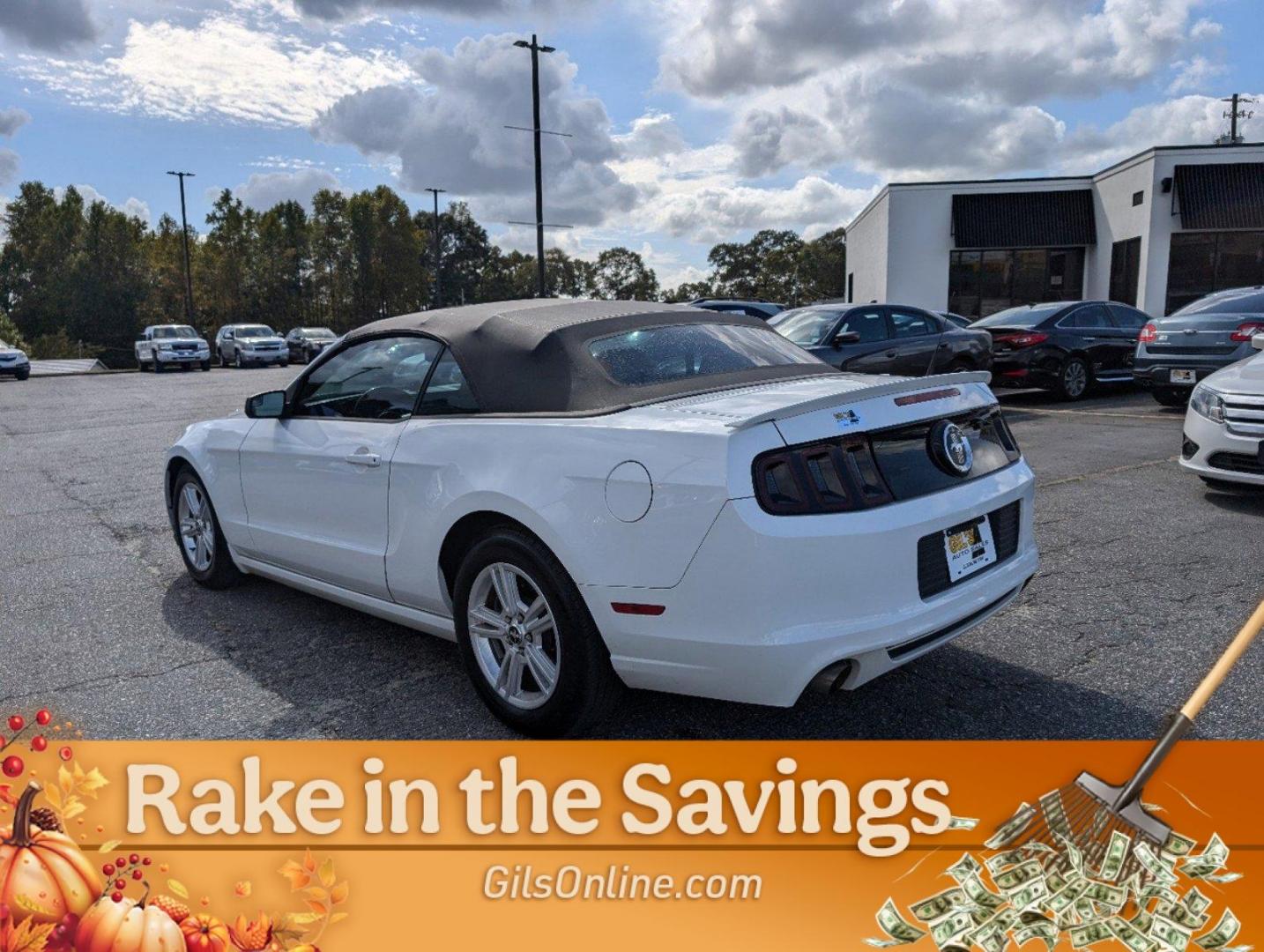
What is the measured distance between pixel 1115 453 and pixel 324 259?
62480 mm

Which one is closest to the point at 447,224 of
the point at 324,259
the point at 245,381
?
the point at 324,259

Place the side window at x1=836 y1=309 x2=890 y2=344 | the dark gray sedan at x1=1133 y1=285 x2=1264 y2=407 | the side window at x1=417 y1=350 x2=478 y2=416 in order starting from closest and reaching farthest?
1. the side window at x1=417 y1=350 x2=478 y2=416
2. the dark gray sedan at x1=1133 y1=285 x2=1264 y2=407
3. the side window at x1=836 y1=309 x2=890 y2=344

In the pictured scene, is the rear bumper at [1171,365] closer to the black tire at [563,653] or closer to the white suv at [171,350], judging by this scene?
the black tire at [563,653]

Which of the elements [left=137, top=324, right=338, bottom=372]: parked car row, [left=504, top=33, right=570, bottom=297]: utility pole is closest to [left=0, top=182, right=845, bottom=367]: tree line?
[left=137, top=324, right=338, bottom=372]: parked car row

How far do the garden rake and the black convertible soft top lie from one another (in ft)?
5.42

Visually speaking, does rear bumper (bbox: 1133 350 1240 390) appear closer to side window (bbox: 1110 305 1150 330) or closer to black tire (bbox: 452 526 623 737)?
side window (bbox: 1110 305 1150 330)

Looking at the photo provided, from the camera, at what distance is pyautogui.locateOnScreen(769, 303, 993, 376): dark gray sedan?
11.0 m

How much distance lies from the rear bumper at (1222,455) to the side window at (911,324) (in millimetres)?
4934

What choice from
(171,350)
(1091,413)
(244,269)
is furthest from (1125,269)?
(244,269)

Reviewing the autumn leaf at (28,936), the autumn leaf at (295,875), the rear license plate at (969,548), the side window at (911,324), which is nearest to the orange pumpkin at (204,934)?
the autumn leaf at (295,875)

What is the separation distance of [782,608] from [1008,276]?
28286mm

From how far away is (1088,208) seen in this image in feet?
92.0

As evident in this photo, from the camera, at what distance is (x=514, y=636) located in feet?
10.4

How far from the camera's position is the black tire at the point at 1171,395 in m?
11.2
